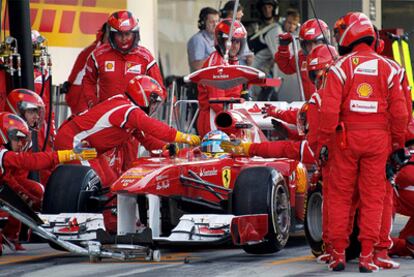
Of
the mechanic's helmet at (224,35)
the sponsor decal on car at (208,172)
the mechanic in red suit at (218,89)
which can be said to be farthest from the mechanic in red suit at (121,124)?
the mechanic's helmet at (224,35)

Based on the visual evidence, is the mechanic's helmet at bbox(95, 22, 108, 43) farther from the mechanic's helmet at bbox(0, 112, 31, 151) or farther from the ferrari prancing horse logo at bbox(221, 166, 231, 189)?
the ferrari prancing horse logo at bbox(221, 166, 231, 189)

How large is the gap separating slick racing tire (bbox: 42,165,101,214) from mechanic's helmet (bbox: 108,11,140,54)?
3059mm

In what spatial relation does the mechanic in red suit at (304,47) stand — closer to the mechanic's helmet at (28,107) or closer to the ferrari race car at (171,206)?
the ferrari race car at (171,206)

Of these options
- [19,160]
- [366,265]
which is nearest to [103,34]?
[19,160]

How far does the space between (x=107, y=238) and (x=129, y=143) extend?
2615mm

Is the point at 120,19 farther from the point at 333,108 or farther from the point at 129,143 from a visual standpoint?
the point at 333,108

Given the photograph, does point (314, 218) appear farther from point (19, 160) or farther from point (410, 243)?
point (19, 160)

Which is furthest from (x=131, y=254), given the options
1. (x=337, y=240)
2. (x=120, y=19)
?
(x=120, y=19)

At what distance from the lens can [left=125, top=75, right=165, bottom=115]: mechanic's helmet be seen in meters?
13.4

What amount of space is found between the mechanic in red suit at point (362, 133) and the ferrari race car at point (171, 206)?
0.95 meters

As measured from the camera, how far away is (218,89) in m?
15.1

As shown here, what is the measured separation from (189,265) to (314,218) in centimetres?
123

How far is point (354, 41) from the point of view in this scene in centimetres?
1159

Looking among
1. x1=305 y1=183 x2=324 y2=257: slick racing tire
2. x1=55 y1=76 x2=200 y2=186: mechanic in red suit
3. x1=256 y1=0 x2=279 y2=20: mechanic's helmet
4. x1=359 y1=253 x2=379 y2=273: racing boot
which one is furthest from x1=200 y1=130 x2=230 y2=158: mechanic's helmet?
x1=256 y1=0 x2=279 y2=20: mechanic's helmet
